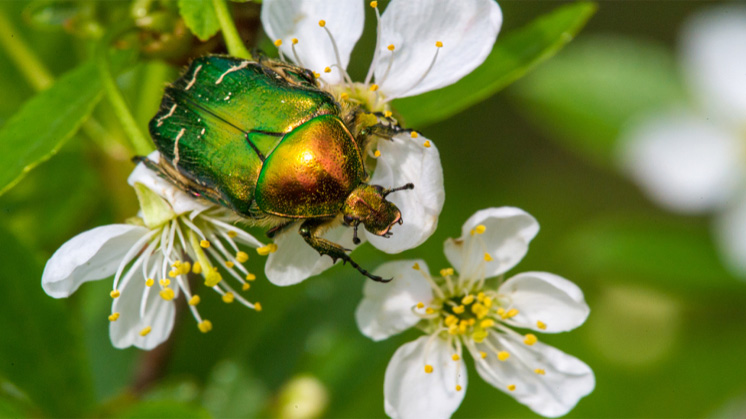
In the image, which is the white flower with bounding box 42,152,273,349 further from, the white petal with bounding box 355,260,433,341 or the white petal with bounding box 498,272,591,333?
the white petal with bounding box 498,272,591,333

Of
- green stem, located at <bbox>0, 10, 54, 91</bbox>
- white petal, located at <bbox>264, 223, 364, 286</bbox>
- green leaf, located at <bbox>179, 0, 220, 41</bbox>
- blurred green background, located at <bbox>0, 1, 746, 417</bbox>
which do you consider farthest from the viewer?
green stem, located at <bbox>0, 10, 54, 91</bbox>

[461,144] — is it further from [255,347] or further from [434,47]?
[434,47]

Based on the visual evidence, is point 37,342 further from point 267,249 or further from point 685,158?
point 685,158

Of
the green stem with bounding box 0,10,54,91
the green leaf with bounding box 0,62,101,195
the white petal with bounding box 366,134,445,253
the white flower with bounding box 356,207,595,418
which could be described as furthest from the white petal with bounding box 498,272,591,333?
the green stem with bounding box 0,10,54,91

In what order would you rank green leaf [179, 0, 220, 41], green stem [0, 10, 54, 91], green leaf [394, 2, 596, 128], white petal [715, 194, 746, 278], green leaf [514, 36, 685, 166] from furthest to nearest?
green leaf [514, 36, 685, 166] < white petal [715, 194, 746, 278] < green stem [0, 10, 54, 91] < green leaf [394, 2, 596, 128] < green leaf [179, 0, 220, 41]

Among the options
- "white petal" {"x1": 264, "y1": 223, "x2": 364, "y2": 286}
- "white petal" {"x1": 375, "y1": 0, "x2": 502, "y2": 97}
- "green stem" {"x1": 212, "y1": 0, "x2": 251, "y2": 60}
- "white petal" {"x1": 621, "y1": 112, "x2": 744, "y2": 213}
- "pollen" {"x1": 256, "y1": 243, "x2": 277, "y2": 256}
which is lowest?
"white petal" {"x1": 621, "y1": 112, "x2": 744, "y2": 213}

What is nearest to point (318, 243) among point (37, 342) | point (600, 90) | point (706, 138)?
point (37, 342)
